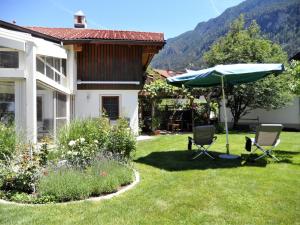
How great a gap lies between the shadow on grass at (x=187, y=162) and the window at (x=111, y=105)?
5.77 metres

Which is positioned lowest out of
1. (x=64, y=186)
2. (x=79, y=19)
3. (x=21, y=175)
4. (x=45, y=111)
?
(x=64, y=186)

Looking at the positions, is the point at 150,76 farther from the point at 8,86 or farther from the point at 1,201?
the point at 1,201

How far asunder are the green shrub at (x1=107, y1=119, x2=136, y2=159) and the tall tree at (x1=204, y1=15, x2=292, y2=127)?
11.9 metres

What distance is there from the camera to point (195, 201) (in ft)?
18.1

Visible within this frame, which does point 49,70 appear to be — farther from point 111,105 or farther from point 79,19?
point 79,19

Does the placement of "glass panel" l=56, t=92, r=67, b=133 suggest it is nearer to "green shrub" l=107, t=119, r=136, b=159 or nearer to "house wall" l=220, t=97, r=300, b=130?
"green shrub" l=107, t=119, r=136, b=159

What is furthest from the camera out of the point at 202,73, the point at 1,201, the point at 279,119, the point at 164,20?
the point at 164,20

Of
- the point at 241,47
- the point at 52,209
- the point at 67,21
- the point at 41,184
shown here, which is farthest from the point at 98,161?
the point at 67,21

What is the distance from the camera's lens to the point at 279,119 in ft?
72.3

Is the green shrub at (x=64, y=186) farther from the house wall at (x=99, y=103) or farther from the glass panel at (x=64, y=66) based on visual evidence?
the house wall at (x=99, y=103)

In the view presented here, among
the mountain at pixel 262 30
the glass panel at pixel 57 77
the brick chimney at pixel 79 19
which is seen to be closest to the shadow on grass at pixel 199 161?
the glass panel at pixel 57 77

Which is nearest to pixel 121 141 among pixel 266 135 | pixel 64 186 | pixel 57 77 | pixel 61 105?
pixel 64 186

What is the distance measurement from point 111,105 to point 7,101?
691 centimetres

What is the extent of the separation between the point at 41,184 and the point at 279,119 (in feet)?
64.2
